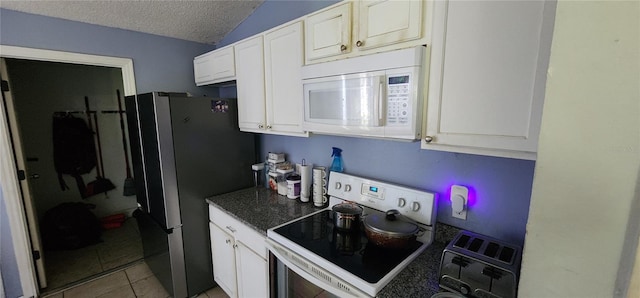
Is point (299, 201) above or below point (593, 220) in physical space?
below

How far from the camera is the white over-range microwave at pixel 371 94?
42.3 inches

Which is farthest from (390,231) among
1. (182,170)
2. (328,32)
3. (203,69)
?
(203,69)

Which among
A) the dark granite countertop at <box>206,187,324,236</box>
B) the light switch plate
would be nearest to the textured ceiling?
the dark granite countertop at <box>206,187,324,236</box>

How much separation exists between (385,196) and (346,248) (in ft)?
1.28

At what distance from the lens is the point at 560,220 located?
42 cm

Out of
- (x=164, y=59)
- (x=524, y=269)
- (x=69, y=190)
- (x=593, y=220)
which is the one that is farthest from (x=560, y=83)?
(x=69, y=190)

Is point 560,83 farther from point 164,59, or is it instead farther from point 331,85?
point 164,59

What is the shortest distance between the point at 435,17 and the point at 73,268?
363cm

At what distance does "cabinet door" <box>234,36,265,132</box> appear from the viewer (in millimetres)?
1862

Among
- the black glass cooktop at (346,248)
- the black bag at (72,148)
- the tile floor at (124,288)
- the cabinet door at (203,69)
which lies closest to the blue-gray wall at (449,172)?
the black glass cooktop at (346,248)

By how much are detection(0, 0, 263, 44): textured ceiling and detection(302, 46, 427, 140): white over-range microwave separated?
4.27 feet

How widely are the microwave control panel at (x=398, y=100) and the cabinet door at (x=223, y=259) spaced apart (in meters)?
1.40

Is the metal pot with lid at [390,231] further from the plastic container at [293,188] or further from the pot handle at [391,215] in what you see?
the plastic container at [293,188]

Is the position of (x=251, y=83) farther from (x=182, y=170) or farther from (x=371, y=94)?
(x=371, y=94)
